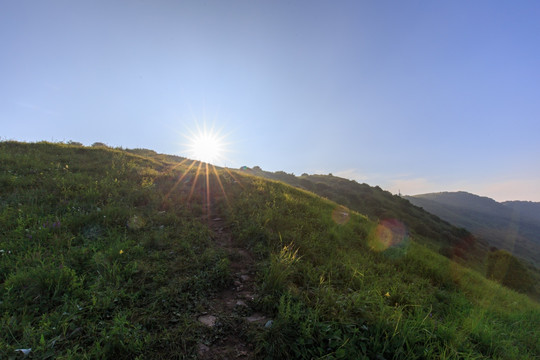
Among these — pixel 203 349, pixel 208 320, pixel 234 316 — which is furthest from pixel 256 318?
pixel 203 349

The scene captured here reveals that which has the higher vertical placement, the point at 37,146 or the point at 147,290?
the point at 37,146

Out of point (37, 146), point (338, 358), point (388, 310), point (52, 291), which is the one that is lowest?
point (52, 291)

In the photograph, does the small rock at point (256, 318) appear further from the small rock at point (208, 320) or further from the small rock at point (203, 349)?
the small rock at point (203, 349)

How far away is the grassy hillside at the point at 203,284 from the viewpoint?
9.31ft

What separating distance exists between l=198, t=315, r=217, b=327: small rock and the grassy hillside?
0.09m

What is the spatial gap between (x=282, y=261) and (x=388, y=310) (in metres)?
2.07

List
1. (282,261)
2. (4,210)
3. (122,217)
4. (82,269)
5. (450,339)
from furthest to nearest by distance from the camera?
(122,217) < (4,210) < (282,261) < (82,269) < (450,339)

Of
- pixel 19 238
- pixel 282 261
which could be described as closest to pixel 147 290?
pixel 282 261

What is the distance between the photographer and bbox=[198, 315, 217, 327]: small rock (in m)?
3.29

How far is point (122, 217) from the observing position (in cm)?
618

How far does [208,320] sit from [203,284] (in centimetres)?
88

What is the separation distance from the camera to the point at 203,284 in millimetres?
4180

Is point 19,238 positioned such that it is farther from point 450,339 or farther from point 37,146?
point 37,146

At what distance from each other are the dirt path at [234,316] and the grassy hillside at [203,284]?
3cm
